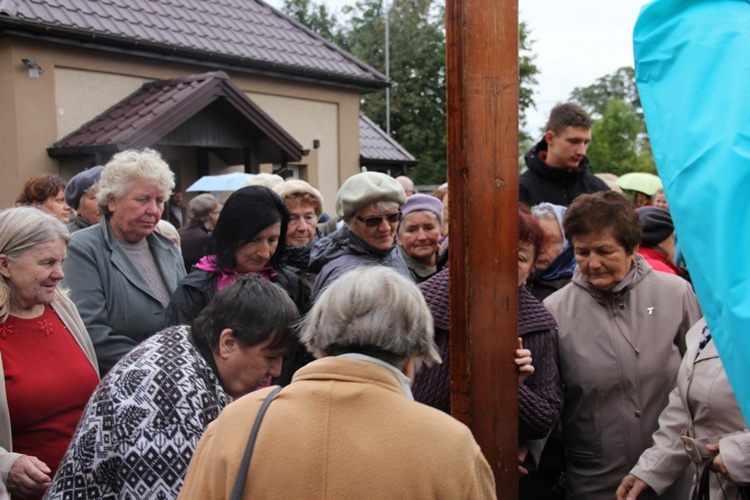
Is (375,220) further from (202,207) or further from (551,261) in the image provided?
(202,207)

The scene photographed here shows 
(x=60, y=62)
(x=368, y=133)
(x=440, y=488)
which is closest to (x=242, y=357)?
(x=440, y=488)

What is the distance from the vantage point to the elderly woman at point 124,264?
11.5 feet

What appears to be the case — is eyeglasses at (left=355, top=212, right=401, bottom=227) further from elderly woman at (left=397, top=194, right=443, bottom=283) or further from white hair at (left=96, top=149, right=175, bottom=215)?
white hair at (left=96, top=149, right=175, bottom=215)

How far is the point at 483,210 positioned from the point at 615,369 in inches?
50.6

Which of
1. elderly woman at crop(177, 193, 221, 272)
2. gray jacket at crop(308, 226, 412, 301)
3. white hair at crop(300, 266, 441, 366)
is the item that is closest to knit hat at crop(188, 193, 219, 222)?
elderly woman at crop(177, 193, 221, 272)

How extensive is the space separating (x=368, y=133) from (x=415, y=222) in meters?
16.9

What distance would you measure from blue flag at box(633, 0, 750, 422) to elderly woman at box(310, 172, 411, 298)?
8.33ft

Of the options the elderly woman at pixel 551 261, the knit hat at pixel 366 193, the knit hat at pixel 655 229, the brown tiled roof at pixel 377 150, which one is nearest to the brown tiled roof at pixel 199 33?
the brown tiled roof at pixel 377 150

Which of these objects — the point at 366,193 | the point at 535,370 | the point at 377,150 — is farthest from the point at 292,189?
the point at 377,150

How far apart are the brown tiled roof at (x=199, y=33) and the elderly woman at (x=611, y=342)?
9993 millimetres

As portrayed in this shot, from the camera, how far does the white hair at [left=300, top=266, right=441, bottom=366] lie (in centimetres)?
184

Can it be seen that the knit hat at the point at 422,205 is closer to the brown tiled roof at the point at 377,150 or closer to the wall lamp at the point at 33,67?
the wall lamp at the point at 33,67

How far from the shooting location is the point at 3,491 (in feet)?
8.71

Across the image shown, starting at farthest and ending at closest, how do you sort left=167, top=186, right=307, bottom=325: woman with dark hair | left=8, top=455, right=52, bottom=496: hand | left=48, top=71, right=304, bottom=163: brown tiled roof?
left=48, top=71, right=304, bottom=163: brown tiled roof
left=167, top=186, right=307, bottom=325: woman with dark hair
left=8, top=455, right=52, bottom=496: hand
